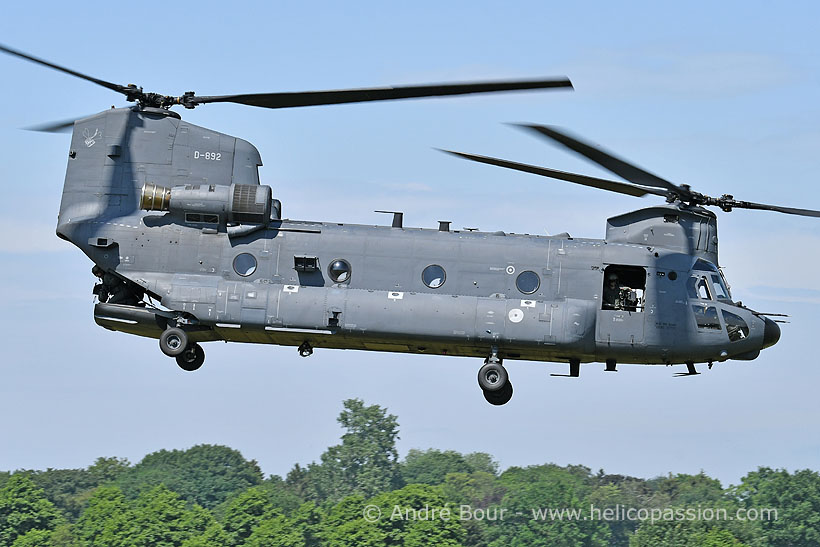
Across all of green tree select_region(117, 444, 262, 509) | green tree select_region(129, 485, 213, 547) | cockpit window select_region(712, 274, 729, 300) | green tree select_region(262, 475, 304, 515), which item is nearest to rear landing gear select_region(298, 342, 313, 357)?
cockpit window select_region(712, 274, 729, 300)

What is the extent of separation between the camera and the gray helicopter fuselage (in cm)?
2808

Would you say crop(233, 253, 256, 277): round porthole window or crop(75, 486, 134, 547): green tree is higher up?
crop(233, 253, 256, 277): round porthole window

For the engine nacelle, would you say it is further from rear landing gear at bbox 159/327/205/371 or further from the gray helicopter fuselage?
rear landing gear at bbox 159/327/205/371

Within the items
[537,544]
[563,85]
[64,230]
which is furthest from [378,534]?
[563,85]

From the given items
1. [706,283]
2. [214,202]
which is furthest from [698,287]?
[214,202]

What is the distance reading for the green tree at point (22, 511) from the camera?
106m

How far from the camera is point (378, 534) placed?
93.0 m

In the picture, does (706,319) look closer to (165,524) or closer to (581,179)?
(581,179)

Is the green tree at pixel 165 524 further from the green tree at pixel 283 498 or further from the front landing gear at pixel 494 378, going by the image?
the front landing gear at pixel 494 378

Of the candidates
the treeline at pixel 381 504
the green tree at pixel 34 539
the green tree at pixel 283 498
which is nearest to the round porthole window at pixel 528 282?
the treeline at pixel 381 504

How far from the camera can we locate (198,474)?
133m

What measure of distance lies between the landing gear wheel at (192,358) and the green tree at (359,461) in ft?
341

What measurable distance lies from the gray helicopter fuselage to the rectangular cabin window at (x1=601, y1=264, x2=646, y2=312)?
4cm

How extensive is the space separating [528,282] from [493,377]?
7.57 feet
